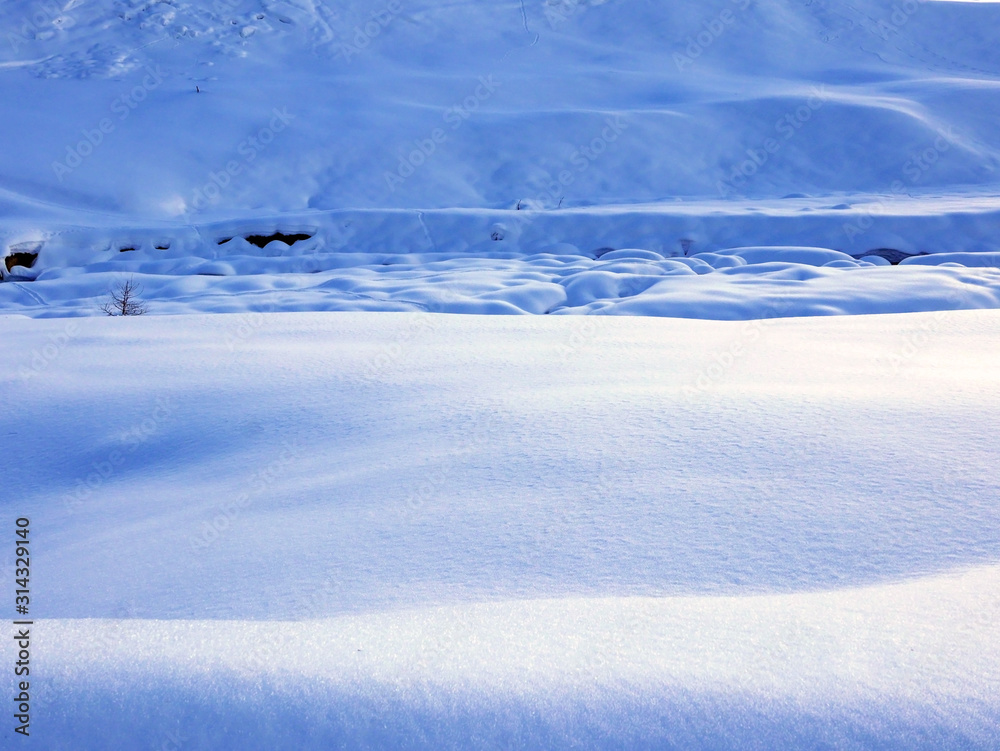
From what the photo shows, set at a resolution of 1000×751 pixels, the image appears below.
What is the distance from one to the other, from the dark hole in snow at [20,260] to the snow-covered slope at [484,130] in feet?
0.25

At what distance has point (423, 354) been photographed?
8.41ft

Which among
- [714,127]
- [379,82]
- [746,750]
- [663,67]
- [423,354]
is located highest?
[663,67]

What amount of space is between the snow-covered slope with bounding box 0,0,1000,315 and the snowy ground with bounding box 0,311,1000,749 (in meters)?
2.24

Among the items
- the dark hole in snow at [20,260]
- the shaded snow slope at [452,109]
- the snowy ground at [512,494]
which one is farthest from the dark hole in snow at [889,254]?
the dark hole in snow at [20,260]

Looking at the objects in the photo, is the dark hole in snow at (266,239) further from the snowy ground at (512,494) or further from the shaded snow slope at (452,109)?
the shaded snow slope at (452,109)

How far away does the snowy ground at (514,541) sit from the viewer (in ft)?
2.36

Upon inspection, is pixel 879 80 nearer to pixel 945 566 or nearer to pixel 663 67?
pixel 663 67

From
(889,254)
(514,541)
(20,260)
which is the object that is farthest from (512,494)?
(20,260)

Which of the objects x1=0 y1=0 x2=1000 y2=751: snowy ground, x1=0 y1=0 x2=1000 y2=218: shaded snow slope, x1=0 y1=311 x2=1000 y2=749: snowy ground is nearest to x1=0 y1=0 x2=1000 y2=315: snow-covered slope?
x1=0 y1=0 x2=1000 y2=218: shaded snow slope

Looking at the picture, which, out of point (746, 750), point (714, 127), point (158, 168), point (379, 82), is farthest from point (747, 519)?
point (379, 82)

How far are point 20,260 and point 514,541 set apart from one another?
21.7 feet

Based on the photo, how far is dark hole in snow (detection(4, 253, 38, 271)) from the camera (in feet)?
20.1

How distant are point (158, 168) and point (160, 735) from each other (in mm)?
9121

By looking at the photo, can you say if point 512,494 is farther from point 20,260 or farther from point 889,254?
point 20,260
